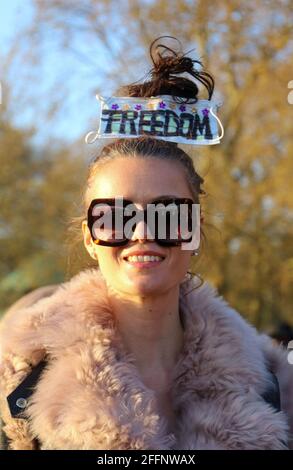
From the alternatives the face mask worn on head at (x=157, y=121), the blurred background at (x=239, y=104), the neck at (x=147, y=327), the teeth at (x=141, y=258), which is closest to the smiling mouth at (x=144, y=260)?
the teeth at (x=141, y=258)

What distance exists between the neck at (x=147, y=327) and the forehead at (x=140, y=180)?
0.30m

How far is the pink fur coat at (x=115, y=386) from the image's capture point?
1.87 metres

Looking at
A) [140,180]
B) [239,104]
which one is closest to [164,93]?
[140,180]

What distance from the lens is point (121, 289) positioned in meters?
2.04

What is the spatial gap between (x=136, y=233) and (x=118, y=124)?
423mm

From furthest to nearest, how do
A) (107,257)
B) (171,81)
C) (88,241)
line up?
(171,81) → (88,241) → (107,257)

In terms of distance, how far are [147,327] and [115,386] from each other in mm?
236

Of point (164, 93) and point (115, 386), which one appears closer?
point (115, 386)

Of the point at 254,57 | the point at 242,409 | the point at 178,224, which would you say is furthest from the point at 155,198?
the point at 254,57

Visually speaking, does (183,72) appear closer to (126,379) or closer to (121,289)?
(121,289)

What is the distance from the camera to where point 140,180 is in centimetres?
206

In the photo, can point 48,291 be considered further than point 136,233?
Yes

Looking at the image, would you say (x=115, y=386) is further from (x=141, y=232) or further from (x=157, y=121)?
(x=157, y=121)

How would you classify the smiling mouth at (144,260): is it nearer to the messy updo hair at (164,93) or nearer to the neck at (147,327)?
the neck at (147,327)
